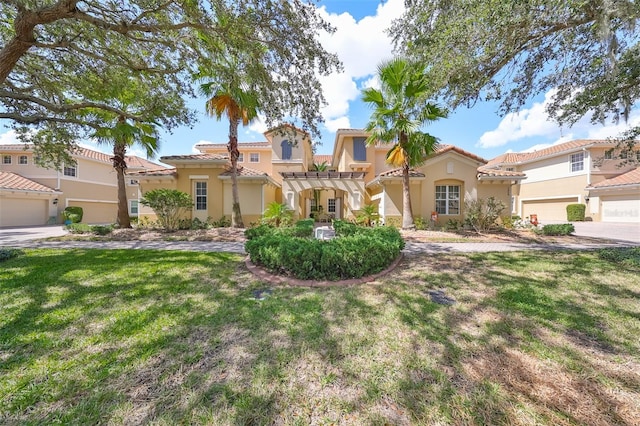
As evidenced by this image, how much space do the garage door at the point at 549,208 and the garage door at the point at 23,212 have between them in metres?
46.9

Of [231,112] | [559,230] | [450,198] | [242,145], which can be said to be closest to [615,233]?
[559,230]

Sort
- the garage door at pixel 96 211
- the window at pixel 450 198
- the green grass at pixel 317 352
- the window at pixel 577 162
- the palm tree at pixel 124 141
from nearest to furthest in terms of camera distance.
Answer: the green grass at pixel 317 352
the palm tree at pixel 124 141
the window at pixel 450 198
the window at pixel 577 162
the garage door at pixel 96 211

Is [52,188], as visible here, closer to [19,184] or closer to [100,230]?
[19,184]

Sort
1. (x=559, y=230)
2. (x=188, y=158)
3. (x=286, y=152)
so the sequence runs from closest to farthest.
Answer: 1. (x=559, y=230)
2. (x=188, y=158)
3. (x=286, y=152)

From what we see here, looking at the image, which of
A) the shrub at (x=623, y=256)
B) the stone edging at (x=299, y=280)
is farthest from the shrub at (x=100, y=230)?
the shrub at (x=623, y=256)

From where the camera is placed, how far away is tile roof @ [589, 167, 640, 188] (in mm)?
19547

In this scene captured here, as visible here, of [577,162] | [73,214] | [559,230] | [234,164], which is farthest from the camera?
[577,162]

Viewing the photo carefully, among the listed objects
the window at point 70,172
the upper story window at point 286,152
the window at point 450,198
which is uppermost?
the upper story window at point 286,152

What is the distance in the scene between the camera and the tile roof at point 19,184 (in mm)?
18745

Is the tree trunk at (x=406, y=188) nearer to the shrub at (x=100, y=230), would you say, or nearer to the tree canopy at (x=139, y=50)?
the tree canopy at (x=139, y=50)

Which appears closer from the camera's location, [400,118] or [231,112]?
[400,118]

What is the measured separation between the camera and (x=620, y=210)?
2027 centimetres

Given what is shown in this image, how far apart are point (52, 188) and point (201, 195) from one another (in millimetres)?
17122

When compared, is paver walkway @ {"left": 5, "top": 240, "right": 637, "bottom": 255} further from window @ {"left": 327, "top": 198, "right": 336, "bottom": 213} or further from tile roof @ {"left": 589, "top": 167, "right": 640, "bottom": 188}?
tile roof @ {"left": 589, "top": 167, "right": 640, "bottom": 188}
